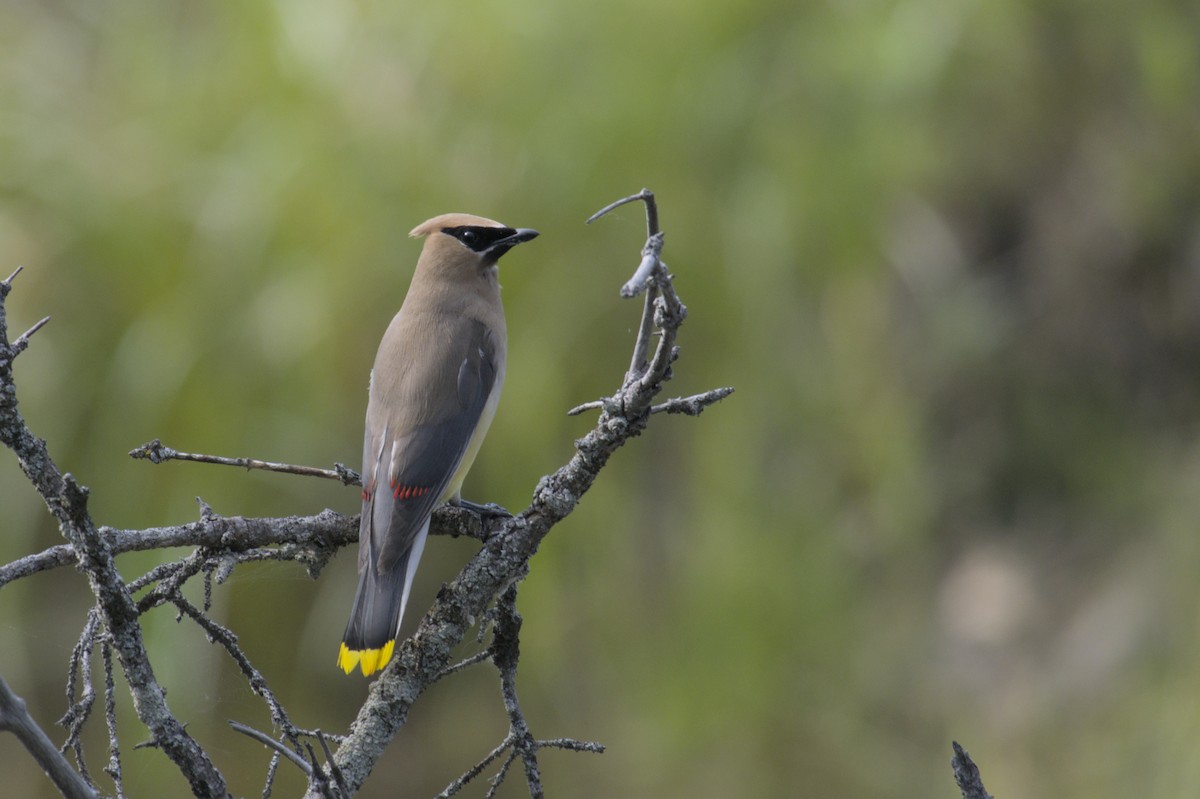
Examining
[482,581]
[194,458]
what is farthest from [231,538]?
[482,581]

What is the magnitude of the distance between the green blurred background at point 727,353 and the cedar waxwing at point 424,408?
3.12ft

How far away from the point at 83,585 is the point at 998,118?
2.05 metres

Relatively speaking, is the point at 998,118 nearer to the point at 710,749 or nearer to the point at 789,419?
the point at 789,419

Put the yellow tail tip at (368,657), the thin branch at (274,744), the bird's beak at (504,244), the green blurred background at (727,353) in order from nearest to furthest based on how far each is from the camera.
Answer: the thin branch at (274,744), the yellow tail tip at (368,657), the bird's beak at (504,244), the green blurred background at (727,353)

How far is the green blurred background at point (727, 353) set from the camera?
101 inches

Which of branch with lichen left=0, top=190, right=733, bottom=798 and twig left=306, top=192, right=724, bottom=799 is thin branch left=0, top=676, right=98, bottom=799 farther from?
twig left=306, top=192, right=724, bottom=799

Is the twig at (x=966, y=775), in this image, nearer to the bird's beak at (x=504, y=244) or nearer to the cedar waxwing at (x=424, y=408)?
the cedar waxwing at (x=424, y=408)

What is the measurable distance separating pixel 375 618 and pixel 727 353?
1.56 metres

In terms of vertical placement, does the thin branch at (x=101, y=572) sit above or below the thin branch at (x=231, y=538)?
below

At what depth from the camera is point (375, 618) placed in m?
1.18

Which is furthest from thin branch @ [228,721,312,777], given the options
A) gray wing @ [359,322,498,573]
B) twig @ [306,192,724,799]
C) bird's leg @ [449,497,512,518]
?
bird's leg @ [449,497,512,518]

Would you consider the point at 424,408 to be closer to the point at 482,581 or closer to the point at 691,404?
the point at 482,581

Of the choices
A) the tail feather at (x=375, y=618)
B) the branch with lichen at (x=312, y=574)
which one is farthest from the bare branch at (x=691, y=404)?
the tail feather at (x=375, y=618)

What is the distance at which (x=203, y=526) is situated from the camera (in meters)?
0.91
